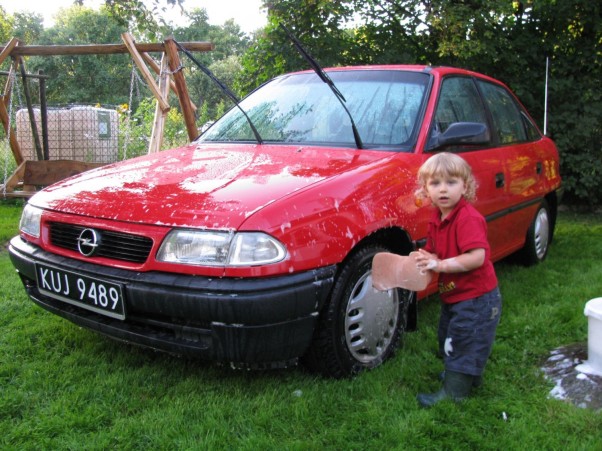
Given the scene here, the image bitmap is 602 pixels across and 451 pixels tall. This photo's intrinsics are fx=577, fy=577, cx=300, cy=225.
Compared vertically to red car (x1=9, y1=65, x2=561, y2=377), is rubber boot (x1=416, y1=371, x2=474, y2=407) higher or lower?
A: lower

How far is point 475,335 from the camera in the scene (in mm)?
2455

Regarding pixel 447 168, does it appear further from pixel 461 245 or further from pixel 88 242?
pixel 88 242

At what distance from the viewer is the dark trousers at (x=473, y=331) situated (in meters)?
2.45

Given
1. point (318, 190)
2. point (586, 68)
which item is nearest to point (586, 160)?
point (586, 68)

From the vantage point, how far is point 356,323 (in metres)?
2.69

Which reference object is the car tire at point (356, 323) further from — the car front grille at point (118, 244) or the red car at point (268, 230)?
the car front grille at point (118, 244)

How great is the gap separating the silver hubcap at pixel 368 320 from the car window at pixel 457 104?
1092 millimetres

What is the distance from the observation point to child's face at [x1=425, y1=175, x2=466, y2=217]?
235cm

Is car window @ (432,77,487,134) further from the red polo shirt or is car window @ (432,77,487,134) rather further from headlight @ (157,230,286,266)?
headlight @ (157,230,286,266)

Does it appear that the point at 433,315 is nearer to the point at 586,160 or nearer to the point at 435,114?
the point at 435,114

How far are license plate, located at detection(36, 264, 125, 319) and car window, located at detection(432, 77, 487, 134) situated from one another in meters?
1.96

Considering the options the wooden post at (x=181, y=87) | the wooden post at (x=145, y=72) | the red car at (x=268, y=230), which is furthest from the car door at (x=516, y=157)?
the wooden post at (x=145, y=72)

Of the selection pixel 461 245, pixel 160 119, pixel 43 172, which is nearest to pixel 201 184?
pixel 461 245

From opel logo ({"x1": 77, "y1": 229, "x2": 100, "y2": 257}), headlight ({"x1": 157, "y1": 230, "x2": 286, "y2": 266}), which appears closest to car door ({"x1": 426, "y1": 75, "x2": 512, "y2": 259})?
headlight ({"x1": 157, "y1": 230, "x2": 286, "y2": 266})
